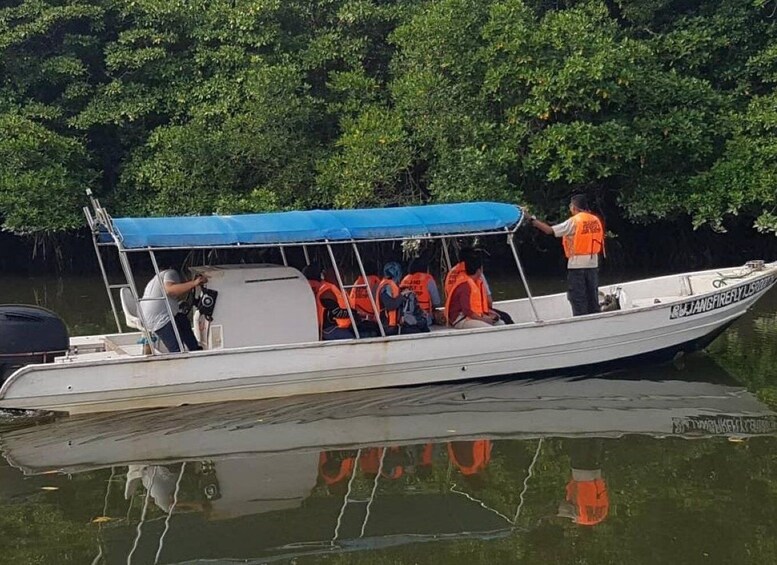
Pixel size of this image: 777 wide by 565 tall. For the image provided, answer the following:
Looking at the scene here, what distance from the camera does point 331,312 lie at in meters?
8.47

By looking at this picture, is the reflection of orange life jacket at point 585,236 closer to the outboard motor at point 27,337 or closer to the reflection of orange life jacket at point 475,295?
the reflection of orange life jacket at point 475,295

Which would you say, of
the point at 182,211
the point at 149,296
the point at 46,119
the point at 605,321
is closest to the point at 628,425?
the point at 605,321

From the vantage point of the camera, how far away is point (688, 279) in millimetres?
9938

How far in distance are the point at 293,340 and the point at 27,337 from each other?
2.20 m

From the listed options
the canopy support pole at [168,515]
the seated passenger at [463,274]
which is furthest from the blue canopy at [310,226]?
the canopy support pole at [168,515]

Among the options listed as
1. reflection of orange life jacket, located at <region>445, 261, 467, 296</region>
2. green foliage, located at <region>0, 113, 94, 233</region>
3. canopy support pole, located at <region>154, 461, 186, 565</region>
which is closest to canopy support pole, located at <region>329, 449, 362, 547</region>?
canopy support pole, located at <region>154, 461, 186, 565</region>

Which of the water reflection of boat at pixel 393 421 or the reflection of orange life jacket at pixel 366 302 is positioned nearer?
the water reflection of boat at pixel 393 421

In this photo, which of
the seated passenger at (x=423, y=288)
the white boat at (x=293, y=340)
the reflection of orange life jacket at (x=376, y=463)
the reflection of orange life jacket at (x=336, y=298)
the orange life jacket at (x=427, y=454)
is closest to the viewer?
the reflection of orange life jacket at (x=376, y=463)

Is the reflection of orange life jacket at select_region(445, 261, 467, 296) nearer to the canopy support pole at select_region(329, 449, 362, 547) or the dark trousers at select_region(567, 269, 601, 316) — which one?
the dark trousers at select_region(567, 269, 601, 316)

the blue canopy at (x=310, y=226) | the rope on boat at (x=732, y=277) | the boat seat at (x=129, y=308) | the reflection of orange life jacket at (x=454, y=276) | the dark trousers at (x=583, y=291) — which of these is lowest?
the rope on boat at (x=732, y=277)

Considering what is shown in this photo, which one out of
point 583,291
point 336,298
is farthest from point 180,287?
point 583,291

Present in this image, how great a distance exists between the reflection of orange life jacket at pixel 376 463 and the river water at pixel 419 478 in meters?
0.02

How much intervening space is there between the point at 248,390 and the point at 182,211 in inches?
328

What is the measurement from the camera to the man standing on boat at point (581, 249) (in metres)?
8.63
